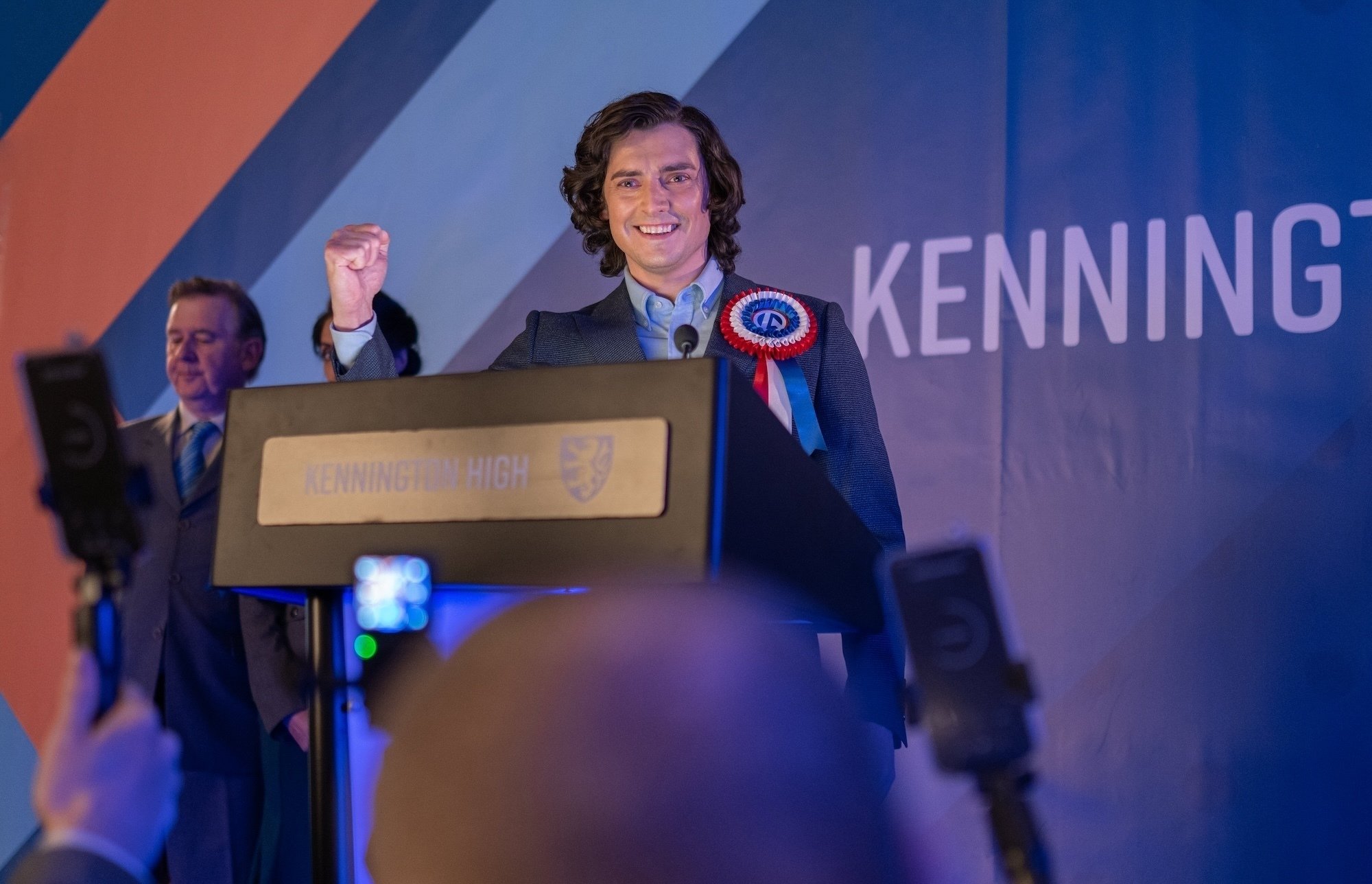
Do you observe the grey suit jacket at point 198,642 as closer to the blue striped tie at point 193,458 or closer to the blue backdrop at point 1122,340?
the blue striped tie at point 193,458

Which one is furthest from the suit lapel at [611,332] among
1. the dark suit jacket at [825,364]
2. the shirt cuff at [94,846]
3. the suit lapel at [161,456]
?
the suit lapel at [161,456]

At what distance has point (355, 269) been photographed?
117 cm

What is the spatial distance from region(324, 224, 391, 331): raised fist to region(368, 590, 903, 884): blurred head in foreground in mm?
741

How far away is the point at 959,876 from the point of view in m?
2.55

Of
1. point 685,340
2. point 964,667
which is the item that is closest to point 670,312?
point 685,340

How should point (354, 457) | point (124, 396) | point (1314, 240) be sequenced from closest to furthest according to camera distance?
point (354, 457) < point (1314, 240) < point (124, 396)

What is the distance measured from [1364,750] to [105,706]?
220 centimetres

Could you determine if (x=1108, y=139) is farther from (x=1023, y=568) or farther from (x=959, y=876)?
(x=959, y=876)

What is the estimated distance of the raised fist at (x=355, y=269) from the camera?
1.16m

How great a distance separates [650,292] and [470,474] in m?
0.84

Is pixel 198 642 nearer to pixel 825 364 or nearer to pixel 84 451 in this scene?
pixel 825 364

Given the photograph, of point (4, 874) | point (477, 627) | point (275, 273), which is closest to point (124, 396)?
point (275, 273)

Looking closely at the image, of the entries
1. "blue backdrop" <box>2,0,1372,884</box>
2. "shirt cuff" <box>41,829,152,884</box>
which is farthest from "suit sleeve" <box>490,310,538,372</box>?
"blue backdrop" <box>2,0,1372,884</box>

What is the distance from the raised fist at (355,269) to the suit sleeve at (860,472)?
1.71 feet
